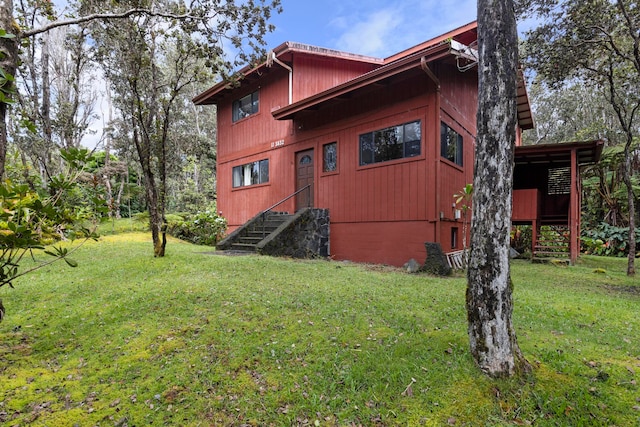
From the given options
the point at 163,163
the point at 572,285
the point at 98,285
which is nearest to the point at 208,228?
the point at 163,163

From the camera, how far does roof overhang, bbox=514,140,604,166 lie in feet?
32.2

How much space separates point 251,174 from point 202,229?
313 centimetres

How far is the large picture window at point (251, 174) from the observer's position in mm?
12996

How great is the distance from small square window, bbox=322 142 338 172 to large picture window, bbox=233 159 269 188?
3.03 meters

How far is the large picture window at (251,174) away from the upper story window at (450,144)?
6.81 m

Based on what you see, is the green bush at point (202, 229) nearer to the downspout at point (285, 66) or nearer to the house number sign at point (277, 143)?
the house number sign at point (277, 143)

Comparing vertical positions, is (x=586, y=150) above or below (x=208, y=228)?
above

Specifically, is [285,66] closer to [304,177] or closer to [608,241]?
→ [304,177]

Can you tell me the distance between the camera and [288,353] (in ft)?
10.7

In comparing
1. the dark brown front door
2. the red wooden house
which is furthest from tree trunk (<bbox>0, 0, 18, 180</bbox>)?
the dark brown front door

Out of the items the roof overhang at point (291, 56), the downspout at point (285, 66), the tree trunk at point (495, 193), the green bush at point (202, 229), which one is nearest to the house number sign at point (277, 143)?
the downspout at point (285, 66)

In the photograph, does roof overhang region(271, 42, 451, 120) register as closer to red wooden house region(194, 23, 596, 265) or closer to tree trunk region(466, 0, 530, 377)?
red wooden house region(194, 23, 596, 265)

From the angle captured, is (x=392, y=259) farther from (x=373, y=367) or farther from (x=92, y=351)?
(x=92, y=351)

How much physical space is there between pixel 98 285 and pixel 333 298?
158 inches
